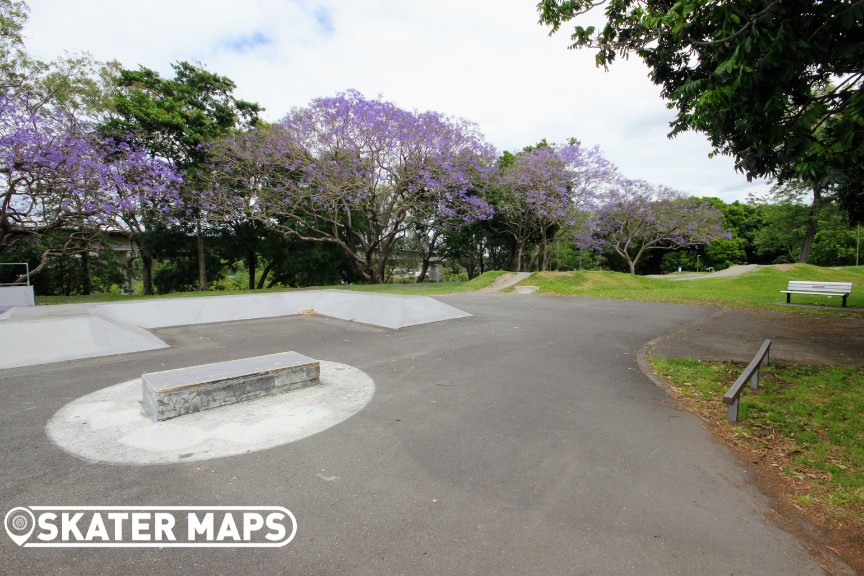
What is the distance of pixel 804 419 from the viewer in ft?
12.2

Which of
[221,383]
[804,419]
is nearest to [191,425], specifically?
[221,383]

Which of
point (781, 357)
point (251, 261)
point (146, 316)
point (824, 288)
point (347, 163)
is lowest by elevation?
point (781, 357)

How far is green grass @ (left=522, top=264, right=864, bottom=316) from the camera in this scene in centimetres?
1225

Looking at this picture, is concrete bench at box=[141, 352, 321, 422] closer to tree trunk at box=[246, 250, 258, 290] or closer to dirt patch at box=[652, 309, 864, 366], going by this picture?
dirt patch at box=[652, 309, 864, 366]

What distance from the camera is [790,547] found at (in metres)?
2.17

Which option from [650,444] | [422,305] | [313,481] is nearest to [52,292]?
[422,305]

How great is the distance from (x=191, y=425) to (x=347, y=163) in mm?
14891

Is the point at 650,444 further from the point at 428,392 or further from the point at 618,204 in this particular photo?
the point at 618,204

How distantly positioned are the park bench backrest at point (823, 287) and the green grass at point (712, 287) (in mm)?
496

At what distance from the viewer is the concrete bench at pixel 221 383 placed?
3.75m

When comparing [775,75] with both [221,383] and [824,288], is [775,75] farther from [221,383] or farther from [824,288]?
[824,288]

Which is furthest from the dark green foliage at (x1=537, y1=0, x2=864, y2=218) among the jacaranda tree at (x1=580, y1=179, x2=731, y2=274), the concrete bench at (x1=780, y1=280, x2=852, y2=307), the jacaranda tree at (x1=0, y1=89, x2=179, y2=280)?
the jacaranda tree at (x1=580, y1=179, x2=731, y2=274)

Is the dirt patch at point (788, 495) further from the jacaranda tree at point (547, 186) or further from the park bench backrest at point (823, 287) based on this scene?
the jacaranda tree at point (547, 186)

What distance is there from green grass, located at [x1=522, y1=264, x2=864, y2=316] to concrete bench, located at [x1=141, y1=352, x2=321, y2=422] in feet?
41.0
